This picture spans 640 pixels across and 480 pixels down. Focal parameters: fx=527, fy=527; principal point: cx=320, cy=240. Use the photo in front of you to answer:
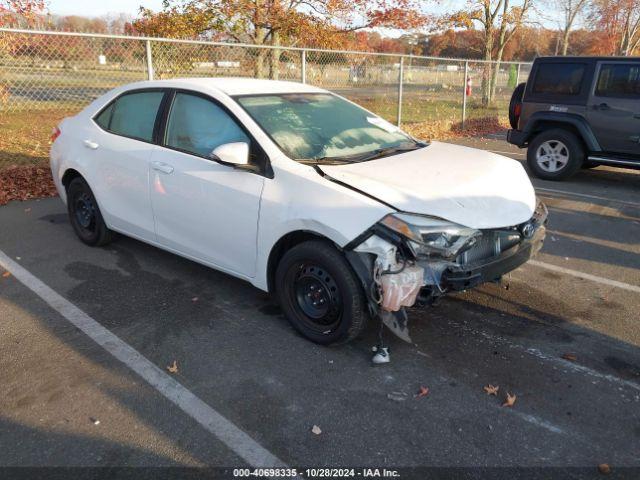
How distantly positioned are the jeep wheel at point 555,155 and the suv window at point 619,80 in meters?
0.79

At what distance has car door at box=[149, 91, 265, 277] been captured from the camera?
3.69 meters

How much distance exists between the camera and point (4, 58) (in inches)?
376

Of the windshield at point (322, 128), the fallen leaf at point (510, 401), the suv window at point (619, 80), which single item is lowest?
the fallen leaf at point (510, 401)

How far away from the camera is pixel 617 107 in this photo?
25.3 ft

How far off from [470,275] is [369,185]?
2.71ft

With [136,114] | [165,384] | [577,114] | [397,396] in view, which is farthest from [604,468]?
[577,114]

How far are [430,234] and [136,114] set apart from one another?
2950 millimetres

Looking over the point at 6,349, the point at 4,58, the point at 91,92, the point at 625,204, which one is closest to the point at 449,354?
the point at 6,349

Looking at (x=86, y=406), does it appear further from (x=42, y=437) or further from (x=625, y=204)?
(x=625, y=204)

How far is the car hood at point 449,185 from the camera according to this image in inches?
126

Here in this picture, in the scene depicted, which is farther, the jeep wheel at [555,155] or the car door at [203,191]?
the jeep wheel at [555,155]

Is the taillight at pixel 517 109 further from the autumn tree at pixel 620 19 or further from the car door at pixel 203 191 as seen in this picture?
the autumn tree at pixel 620 19

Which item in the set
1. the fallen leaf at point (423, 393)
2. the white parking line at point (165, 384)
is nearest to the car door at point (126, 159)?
the white parking line at point (165, 384)

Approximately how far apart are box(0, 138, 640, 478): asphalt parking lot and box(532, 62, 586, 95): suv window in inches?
168
